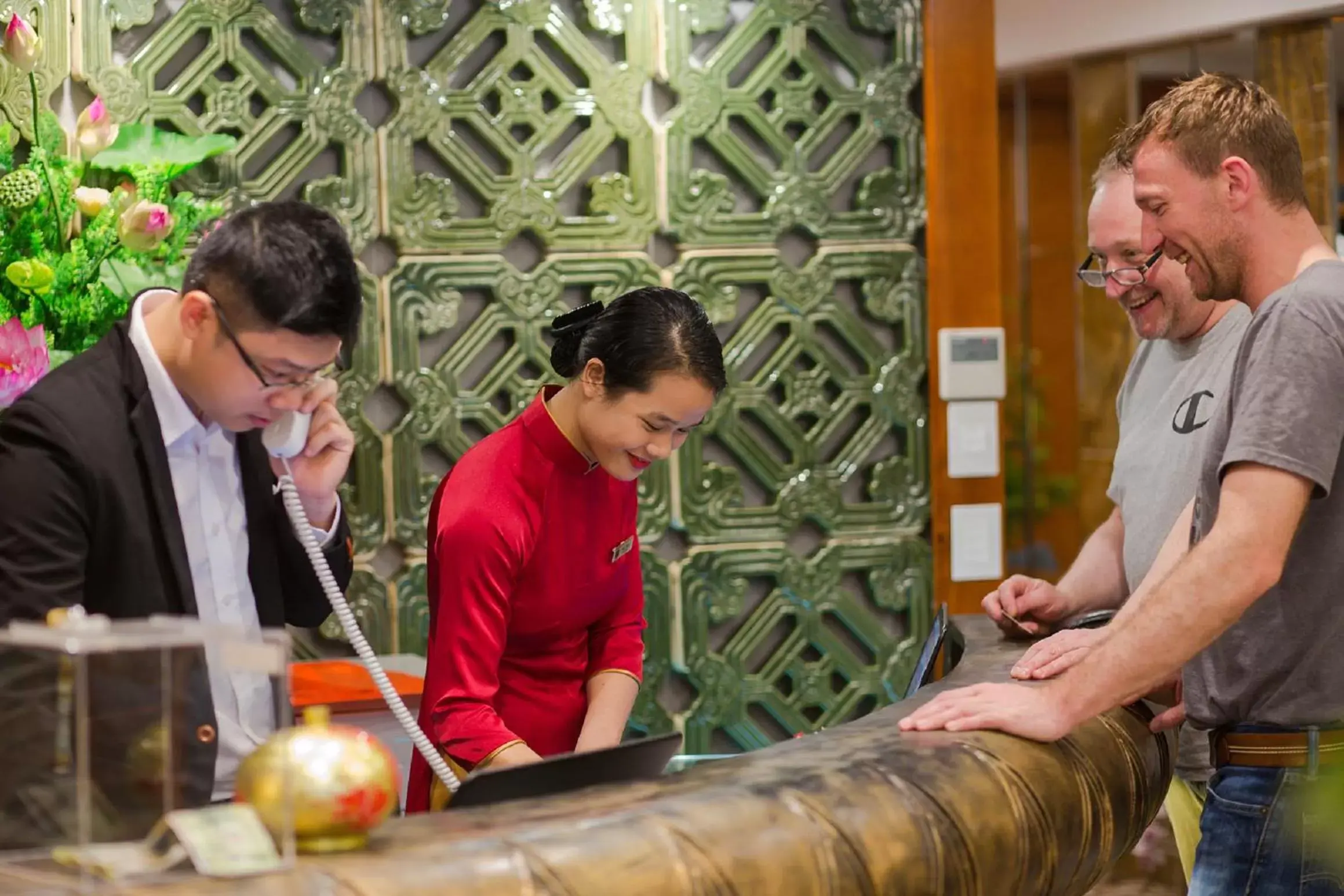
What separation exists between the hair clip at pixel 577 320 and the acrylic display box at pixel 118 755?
1425 millimetres

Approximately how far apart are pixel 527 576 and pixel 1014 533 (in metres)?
5.28

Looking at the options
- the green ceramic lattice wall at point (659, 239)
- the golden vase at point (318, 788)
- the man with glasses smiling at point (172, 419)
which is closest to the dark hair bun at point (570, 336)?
the man with glasses smiling at point (172, 419)

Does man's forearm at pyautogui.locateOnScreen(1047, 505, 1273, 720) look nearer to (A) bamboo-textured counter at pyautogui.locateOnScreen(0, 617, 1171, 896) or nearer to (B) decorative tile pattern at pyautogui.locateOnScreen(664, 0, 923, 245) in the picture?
(A) bamboo-textured counter at pyautogui.locateOnScreen(0, 617, 1171, 896)

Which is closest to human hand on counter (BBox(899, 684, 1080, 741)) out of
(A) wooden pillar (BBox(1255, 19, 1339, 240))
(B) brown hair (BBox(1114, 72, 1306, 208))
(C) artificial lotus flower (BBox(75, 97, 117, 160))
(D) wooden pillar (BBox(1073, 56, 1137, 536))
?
(B) brown hair (BBox(1114, 72, 1306, 208))

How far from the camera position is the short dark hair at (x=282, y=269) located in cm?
195

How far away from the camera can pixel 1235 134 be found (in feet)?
7.10

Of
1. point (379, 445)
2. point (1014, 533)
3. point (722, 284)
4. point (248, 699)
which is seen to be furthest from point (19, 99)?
point (1014, 533)

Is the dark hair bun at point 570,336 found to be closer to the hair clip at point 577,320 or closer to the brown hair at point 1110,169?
the hair clip at point 577,320

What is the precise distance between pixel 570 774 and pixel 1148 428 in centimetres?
176

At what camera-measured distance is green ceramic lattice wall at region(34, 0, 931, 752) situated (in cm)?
427

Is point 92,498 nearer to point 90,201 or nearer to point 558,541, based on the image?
point 558,541

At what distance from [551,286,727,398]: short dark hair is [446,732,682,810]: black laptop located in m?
0.96

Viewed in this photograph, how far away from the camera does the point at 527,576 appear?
8.48 ft

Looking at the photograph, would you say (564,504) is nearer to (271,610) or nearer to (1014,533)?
(271,610)
